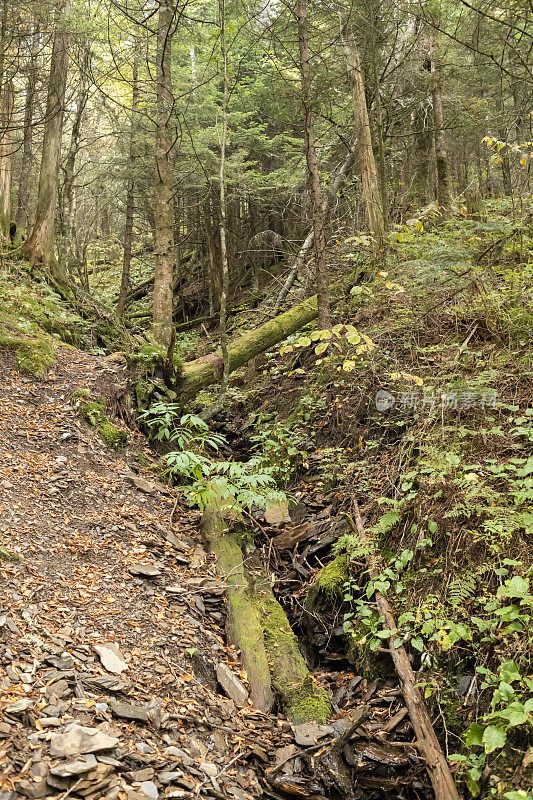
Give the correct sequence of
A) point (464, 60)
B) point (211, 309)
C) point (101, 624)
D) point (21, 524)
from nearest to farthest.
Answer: point (101, 624) → point (21, 524) → point (464, 60) → point (211, 309)

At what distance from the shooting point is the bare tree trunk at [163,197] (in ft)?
28.6

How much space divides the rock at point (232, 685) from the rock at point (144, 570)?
1.01m

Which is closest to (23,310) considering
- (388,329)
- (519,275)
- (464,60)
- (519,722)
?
(388,329)

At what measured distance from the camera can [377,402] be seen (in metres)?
6.45

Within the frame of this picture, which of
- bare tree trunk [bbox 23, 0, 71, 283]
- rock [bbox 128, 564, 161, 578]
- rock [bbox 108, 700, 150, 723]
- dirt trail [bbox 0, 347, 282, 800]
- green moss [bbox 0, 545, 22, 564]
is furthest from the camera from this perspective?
bare tree trunk [bbox 23, 0, 71, 283]

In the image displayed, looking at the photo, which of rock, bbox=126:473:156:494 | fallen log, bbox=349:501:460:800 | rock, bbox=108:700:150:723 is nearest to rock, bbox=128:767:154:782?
rock, bbox=108:700:150:723

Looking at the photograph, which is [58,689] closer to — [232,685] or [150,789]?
[150,789]

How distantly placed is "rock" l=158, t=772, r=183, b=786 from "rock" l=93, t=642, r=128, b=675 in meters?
0.76

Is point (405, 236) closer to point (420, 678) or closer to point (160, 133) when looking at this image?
point (160, 133)

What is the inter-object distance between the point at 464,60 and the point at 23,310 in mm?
13008

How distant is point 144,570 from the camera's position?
4.72 m

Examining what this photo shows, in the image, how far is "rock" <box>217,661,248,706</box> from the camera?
4062mm

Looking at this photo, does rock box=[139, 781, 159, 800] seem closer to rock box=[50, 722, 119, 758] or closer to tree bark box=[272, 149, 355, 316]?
rock box=[50, 722, 119, 758]

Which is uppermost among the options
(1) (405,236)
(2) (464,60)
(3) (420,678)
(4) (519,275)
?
(2) (464,60)
